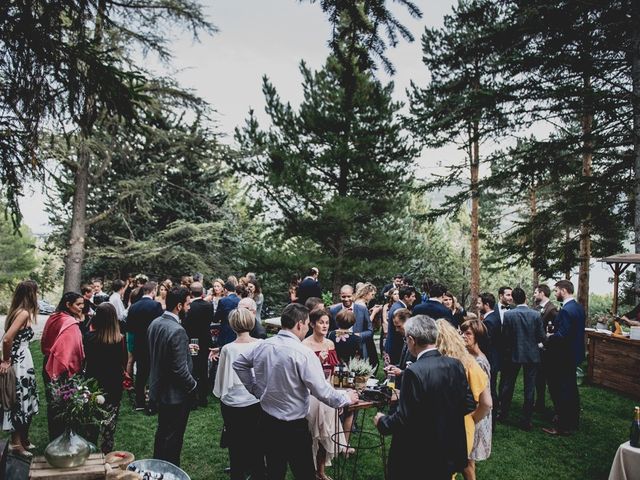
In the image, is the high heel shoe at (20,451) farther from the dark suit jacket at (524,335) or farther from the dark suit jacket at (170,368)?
the dark suit jacket at (524,335)

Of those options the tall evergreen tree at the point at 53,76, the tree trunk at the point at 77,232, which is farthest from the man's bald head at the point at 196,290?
the tree trunk at the point at 77,232

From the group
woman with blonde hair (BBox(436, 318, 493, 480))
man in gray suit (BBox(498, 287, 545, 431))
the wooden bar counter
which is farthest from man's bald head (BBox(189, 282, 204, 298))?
the wooden bar counter

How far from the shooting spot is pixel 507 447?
591cm

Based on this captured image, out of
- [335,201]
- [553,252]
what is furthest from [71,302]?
[335,201]

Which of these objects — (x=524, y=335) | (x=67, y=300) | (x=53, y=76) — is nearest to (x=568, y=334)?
(x=524, y=335)

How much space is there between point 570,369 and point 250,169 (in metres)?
13.2

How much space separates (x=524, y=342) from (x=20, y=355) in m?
6.36

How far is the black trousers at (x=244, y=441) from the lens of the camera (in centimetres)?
431

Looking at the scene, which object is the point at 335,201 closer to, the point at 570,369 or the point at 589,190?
the point at 589,190

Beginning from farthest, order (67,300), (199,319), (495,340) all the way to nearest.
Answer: (495,340) < (199,319) < (67,300)

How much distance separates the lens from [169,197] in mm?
18688

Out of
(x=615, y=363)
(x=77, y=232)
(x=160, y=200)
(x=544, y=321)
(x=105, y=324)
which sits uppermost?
(x=160, y=200)

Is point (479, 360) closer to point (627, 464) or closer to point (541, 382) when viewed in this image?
point (627, 464)

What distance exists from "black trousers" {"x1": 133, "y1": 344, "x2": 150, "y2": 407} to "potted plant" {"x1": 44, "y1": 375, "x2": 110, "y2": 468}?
3163mm
